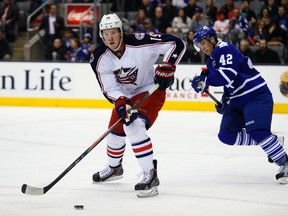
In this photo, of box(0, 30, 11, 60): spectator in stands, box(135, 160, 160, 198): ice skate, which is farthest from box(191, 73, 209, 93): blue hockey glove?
box(0, 30, 11, 60): spectator in stands

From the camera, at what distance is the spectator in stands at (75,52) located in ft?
36.8

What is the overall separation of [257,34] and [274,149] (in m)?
5.92

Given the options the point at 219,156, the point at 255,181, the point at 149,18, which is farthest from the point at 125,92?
the point at 149,18

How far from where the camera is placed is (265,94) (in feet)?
17.4

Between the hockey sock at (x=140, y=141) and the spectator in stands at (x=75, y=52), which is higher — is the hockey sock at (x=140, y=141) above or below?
above

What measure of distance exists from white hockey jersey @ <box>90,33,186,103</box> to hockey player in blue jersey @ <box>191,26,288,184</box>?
26 centimetres

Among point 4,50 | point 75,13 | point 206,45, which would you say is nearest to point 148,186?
point 206,45

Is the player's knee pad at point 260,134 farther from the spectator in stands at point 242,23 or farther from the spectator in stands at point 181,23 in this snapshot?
the spectator in stands at point 181,23

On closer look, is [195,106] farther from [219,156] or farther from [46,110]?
[219,156]

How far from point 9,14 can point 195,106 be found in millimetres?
3690

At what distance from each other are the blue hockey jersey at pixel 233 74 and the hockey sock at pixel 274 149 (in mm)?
320

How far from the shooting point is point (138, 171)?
577 centimetres

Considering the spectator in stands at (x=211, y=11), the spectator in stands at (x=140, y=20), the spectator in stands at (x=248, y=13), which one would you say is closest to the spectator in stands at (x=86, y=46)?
the spectator in stands at (x=140, y=20)

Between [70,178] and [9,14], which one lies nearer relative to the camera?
[70,178]
